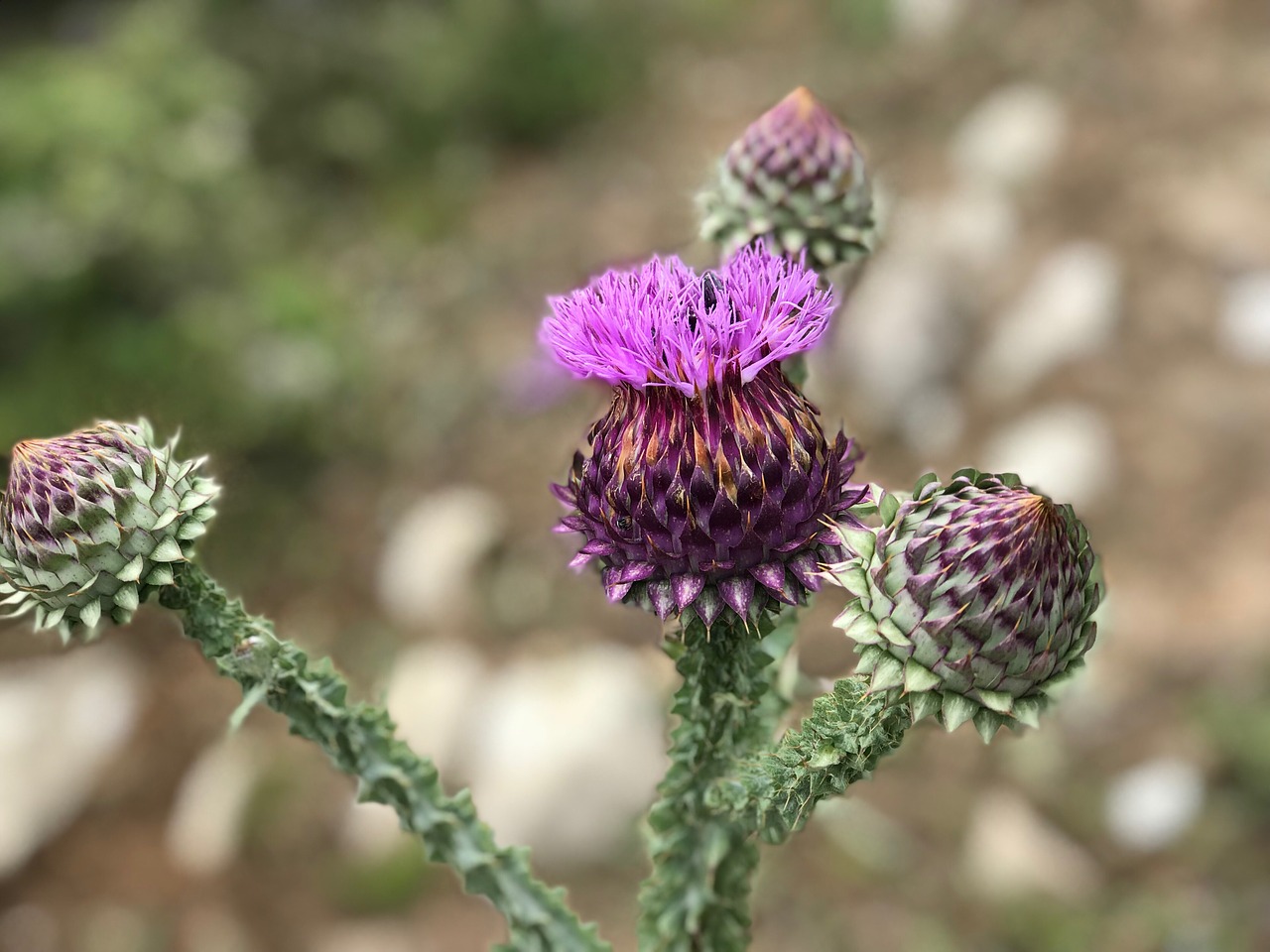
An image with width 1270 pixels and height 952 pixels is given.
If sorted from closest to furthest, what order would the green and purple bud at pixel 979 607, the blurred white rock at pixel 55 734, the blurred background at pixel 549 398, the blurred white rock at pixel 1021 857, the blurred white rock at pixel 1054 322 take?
1. the green and purple bud at pixel 979 607
2. the blurred white rock at pixel 1021 857
3. the blurred background at pixel 549 398
4. the blurred white rock at pixel 55 734
5. the blurred white rock at pixel 1054 322

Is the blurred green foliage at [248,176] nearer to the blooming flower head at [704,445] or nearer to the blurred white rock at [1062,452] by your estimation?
the blooming flower head at [704,445]

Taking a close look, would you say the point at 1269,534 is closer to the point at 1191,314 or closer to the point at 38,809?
the point at 1191,314

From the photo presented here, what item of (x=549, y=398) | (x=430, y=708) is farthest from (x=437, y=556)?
(x=549, y=398)

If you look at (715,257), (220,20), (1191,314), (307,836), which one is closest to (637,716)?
(307,836)

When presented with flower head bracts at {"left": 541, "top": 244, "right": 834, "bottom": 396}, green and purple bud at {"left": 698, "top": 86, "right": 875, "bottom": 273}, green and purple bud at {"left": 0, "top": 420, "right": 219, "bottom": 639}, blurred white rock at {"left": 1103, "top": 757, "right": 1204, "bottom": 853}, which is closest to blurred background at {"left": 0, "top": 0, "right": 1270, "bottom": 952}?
blurred white rock at {"left": 1103, "top": 757, "right": 1204, "bottom": 853}

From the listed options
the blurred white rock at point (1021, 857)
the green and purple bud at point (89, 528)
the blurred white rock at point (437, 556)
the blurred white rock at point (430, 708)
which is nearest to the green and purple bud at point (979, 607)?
the green and purple bud at point (89, 528)

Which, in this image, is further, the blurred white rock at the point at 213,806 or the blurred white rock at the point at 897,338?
the blurred white rock at the point at 897,338
